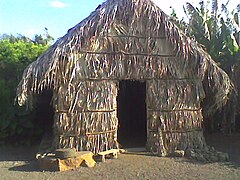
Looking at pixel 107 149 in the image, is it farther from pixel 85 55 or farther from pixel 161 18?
pixel 161 18

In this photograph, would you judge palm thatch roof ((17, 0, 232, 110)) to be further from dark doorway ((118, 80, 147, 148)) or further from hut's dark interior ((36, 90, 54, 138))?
dark doorway ((118, 80, 147, 148))

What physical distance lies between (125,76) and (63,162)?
277 centimetres

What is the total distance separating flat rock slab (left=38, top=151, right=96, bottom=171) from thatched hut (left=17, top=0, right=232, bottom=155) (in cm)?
80

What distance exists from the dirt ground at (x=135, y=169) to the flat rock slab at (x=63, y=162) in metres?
0.17

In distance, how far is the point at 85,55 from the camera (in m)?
9.31

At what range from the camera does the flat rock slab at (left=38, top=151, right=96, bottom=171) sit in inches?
317

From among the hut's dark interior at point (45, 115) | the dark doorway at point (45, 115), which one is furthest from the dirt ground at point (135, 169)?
the hut's dark interior at point (45, 115)

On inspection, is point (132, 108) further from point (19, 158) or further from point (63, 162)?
point (63, 162)

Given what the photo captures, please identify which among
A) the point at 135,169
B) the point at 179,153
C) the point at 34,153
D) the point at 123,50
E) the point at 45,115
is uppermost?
the point at 123,50

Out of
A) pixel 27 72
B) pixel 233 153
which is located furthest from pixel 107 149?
pixel 233 153

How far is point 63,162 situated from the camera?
8117 millimetres

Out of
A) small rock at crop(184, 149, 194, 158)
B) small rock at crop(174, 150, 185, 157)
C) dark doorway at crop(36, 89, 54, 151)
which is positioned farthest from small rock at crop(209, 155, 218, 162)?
dark doorway at crop(36, 89, 54, 151)

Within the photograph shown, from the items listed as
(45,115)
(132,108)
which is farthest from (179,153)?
(45,115)

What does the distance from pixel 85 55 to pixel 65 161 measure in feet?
8.97
